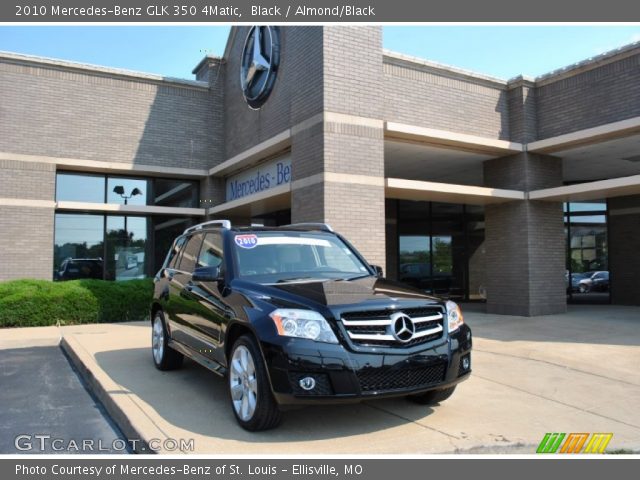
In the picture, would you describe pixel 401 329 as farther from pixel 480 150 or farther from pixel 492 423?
pixel 480 150

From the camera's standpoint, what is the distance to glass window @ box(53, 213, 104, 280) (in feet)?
48.6

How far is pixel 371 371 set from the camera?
13.6ft

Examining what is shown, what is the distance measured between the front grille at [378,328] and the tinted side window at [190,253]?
8.99ft

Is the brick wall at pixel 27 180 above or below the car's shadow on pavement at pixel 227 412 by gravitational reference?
above

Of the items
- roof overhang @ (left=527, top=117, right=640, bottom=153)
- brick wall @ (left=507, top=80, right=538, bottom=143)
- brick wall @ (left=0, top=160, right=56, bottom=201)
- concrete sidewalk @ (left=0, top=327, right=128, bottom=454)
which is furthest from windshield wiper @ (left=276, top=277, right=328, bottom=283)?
brick wall @ (left=0, top=160, right=56, bottom=201)

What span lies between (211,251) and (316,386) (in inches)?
95.4

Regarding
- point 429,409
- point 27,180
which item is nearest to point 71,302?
point 27,180

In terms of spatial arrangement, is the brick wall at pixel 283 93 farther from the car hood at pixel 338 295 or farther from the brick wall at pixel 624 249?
the brick wall at pixel 624 249

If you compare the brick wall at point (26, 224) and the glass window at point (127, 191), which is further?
the glass window at point (127, 191)

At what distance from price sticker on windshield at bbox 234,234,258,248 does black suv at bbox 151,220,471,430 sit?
0.01m

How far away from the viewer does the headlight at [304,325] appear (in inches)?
165

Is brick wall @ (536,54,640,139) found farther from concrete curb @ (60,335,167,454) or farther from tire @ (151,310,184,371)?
concrete curb @ (60,335,167,454)

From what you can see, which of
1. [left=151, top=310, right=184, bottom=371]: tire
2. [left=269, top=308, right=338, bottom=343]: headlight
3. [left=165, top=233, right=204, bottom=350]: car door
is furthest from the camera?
[left=151, top=310, right=184, bottom=371]: tire

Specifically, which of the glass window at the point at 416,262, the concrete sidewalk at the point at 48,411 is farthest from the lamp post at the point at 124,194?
the glass window at the point at 416,262
